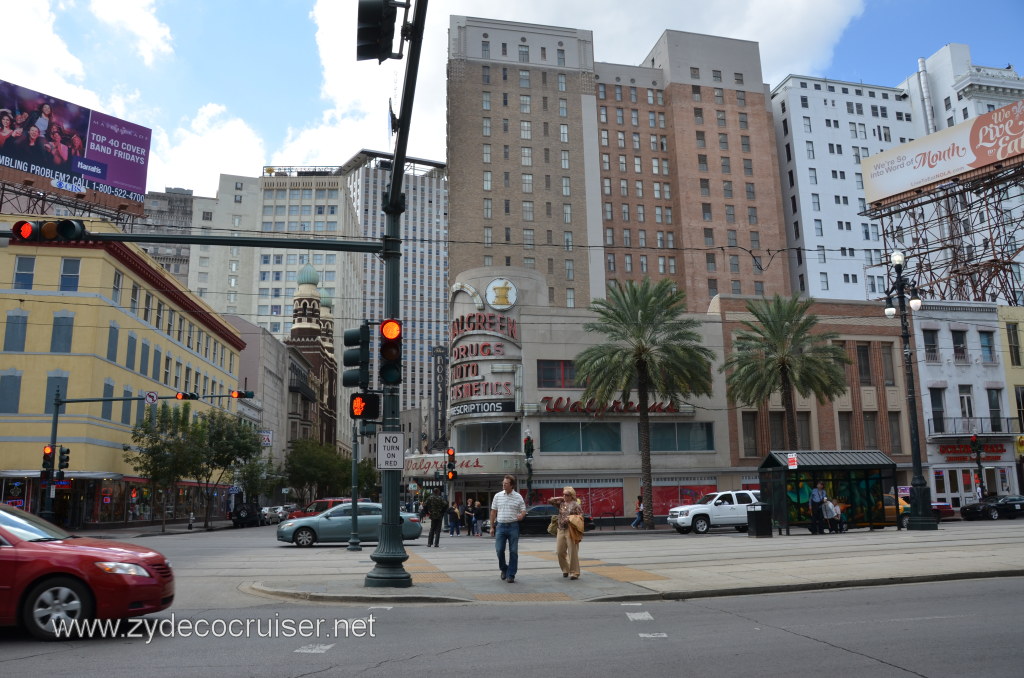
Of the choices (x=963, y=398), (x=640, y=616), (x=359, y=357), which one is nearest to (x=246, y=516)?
(x=359, y=357)

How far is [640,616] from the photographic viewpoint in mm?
10695

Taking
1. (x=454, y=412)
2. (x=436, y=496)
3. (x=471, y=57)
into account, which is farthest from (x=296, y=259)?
(x=436, y=496)

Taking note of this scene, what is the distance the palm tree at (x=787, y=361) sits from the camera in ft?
145

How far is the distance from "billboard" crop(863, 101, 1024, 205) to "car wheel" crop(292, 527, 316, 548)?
48611mm

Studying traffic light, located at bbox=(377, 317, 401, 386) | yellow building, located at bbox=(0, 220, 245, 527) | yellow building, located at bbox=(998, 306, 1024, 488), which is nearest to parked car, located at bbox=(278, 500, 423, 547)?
traffic light, located at bbox=(377, 317, 401, 386)

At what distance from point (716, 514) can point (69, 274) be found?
35210 mm

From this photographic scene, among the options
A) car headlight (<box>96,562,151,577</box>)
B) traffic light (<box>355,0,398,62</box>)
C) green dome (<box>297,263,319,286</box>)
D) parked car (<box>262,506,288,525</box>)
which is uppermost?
green dome (<box>297,263,319,286</box>)

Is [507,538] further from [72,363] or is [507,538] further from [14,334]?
[14,334]

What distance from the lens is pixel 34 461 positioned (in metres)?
41.2

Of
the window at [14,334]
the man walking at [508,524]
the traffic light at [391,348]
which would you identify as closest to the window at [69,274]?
the window at [14,334]

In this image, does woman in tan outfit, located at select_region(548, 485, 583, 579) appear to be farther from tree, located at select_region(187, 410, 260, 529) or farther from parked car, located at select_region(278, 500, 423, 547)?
tree, located at select_region(187, 410, 260, 529)

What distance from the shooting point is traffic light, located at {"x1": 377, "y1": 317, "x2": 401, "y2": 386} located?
12.7 metres

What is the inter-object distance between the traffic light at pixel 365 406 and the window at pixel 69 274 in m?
36.1

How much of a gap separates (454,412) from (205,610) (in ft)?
133
